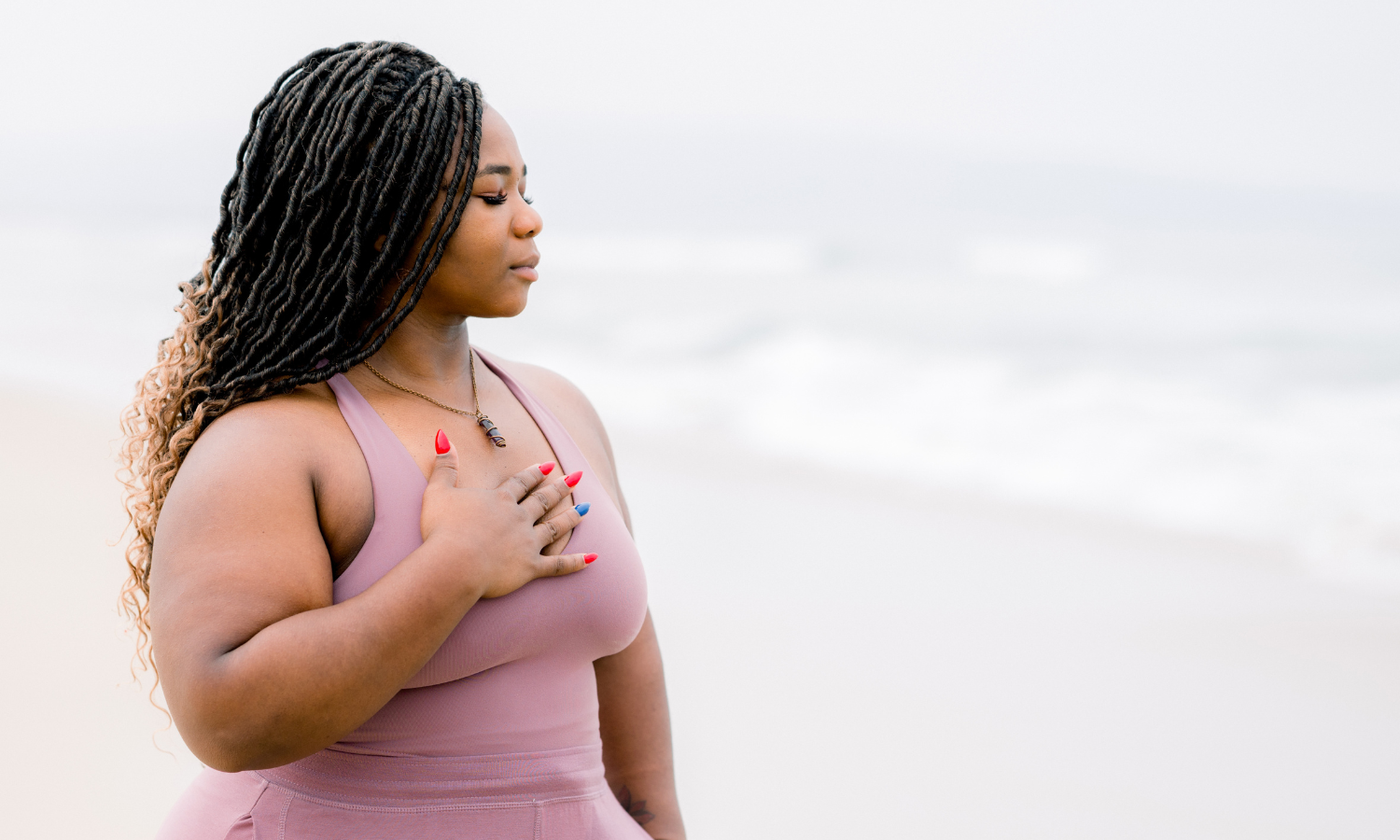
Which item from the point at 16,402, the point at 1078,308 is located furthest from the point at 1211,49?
the point at 16,402

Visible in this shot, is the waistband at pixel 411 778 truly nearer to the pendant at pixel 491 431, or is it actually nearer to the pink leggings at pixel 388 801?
the pink leggings at pixel 388 801

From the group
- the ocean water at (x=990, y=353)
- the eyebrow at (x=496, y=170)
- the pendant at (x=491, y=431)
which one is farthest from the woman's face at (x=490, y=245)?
the ocean water at (x=990, y=353)

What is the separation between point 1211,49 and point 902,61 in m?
2.48

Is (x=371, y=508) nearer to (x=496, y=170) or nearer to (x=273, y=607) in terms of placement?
(x=273, y=607)

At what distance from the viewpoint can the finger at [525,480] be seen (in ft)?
4.74

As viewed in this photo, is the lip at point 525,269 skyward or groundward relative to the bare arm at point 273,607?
skyward

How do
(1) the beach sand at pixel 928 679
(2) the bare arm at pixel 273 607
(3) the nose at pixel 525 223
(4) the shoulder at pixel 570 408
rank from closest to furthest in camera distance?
(2) the bare arm at pixel 273 607 → (3) the nose at pixel 525 223 → (4) the shoulder at pixel 570 408 → (1) the beach sand at pixel 928 679

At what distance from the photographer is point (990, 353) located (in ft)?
28.8

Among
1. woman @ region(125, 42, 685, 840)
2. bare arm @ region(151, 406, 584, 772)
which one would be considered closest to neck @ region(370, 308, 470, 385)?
woman @ region(125, 42, 685, 840)

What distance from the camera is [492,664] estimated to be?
4.67 ft

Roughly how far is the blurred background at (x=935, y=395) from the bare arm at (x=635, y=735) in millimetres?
1590

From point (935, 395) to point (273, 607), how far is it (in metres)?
7.17

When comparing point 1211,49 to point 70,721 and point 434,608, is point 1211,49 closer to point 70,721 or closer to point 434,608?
point 70,721

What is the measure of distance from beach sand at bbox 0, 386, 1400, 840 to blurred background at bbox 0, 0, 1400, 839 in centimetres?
2
